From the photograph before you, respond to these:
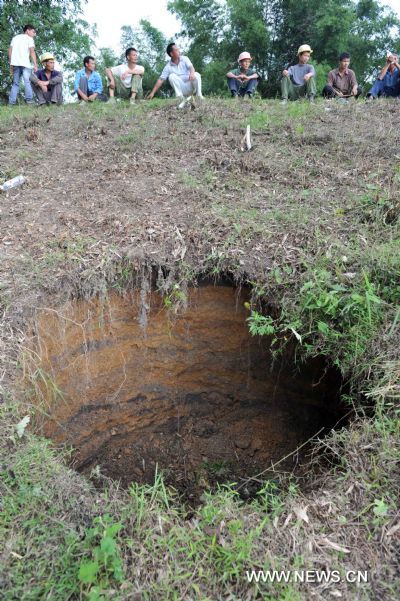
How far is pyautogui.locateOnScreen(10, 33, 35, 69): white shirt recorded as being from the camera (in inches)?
295

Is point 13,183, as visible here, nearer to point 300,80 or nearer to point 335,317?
point 335,317

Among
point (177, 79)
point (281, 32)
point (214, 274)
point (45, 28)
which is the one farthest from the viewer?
point (281, 32)

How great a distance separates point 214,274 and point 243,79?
17.0ft

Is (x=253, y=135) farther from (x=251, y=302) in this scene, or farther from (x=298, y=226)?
(x=251, y=302)

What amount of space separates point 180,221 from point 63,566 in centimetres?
280

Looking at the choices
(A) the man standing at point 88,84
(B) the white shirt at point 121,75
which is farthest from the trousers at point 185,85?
(A) the man standing at point 88,84

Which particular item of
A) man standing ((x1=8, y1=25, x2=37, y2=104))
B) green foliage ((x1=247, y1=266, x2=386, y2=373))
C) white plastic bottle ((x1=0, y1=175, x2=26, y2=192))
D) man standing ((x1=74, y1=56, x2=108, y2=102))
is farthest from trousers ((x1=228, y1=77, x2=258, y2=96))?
green foliage ((x1=247, y1=266, x2=386, y2=373))

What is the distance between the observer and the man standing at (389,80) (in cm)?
727

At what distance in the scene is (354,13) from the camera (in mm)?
13656

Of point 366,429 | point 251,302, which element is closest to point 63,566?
point 366,429

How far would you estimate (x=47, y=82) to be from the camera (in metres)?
7.47

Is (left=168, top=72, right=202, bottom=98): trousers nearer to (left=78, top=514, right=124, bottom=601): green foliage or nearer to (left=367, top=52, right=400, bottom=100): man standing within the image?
(left=367, top=52, right=400, bottom=100): man standing
